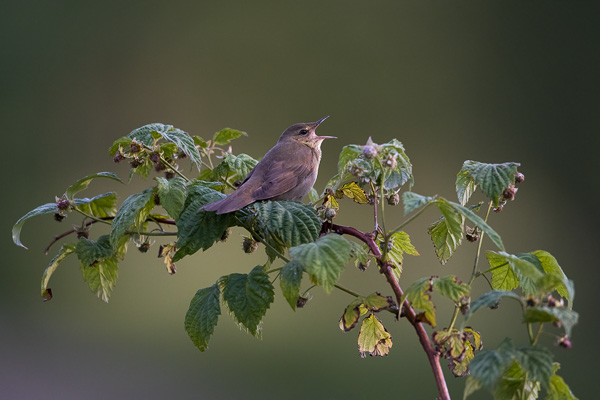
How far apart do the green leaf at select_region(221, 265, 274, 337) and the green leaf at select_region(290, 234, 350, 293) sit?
0.49 ft

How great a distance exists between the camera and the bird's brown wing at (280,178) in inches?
54.6

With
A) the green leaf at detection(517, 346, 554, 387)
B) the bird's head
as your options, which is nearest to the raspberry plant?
the green leaf at detection(517, 346, 554, 387)

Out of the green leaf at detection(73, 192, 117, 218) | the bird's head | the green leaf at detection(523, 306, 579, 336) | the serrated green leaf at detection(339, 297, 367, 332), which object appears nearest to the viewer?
the green leaf at detection(523, 306, 579, 336)

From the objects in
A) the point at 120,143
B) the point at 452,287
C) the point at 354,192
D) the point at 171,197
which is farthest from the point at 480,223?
the point at 120,143

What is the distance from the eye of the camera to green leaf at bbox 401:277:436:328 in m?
0.78

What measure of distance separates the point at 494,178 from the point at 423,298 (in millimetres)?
240

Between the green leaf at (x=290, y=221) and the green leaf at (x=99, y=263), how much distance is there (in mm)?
299

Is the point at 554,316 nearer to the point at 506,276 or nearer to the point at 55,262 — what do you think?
the point at 506,276

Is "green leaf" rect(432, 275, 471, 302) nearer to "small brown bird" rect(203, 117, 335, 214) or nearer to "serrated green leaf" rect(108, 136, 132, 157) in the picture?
"small brown bird" rect(203, 117, 335, 214)

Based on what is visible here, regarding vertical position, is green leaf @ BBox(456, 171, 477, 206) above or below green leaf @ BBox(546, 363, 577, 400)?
above

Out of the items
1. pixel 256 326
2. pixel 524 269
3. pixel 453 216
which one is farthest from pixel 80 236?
pixel 524 269

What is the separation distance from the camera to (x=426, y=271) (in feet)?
13.6

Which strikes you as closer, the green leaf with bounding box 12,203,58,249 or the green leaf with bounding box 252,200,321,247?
the green leaf with bounding box 252,200,321,247

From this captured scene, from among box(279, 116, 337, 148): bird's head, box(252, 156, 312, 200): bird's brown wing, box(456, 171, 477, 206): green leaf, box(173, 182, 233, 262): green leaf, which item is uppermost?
box(279, 116, 337, 148): bird's head
